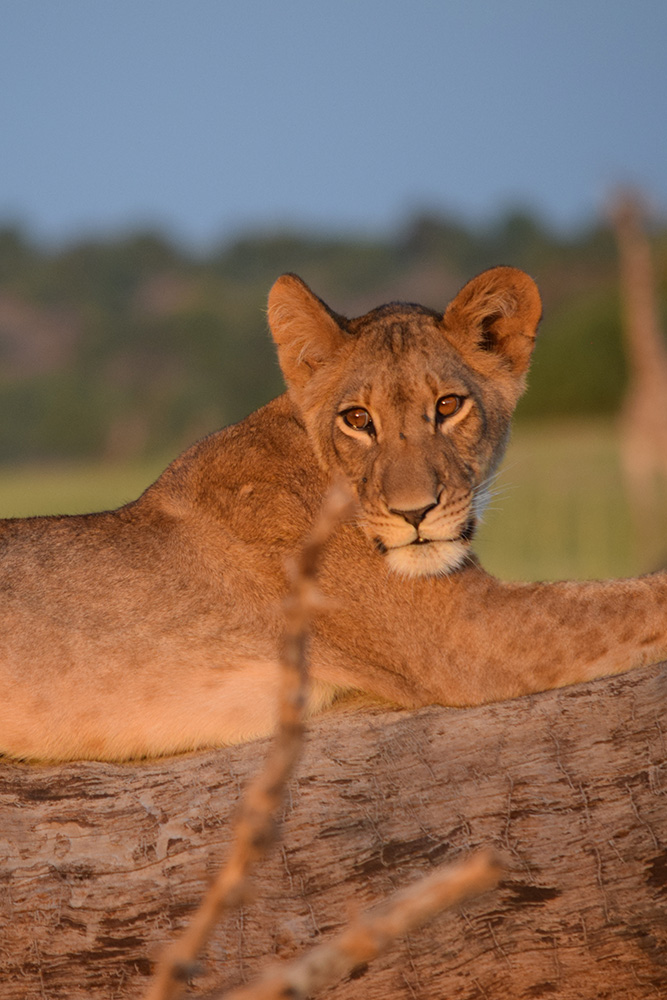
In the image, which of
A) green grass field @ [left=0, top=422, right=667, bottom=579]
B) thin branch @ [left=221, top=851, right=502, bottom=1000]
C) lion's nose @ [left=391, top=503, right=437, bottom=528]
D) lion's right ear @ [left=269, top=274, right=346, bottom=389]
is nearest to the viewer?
thin branch @ [left=221, top=851, right=502, bottom=1000]

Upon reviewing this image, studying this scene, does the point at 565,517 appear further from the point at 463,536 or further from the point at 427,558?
the point at 427,558

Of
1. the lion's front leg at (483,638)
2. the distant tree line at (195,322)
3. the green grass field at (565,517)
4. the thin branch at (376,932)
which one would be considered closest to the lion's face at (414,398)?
the lion's front leg at (483,638)

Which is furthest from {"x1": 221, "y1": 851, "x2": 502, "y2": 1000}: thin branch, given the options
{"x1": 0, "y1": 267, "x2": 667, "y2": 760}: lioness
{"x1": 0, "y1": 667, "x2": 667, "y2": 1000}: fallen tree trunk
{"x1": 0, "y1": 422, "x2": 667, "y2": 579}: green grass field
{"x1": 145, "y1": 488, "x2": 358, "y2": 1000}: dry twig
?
{"x1": 0, "y1": 422, "x2": 667, "y2": 579}: green grass field

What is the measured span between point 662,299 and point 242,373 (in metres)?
19.6

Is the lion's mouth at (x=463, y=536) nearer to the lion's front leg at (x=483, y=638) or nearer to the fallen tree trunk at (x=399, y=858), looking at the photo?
the lion's front leg at (x=483, y=638)

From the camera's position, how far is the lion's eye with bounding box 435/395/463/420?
4.49 meters

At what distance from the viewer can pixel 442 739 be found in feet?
13.1

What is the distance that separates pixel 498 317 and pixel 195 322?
63.2m

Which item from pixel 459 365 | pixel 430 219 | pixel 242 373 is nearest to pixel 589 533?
pixel 459 365

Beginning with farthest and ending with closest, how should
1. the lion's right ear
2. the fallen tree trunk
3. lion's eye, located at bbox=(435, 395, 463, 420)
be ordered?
the lion's right ear, lion's eye, located at bbox=(435, 395, 463, 420), the fallen tree trunk

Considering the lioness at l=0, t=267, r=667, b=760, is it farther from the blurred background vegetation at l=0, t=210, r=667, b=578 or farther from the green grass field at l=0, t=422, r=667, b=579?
the green grass field at l=0, t=422, r=667, b=579

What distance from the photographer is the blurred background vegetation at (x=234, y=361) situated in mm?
24447

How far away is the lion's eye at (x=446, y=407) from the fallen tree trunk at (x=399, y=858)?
3.93ft

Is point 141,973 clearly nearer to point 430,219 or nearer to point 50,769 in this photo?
point 50,769
